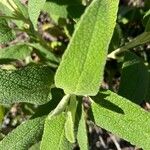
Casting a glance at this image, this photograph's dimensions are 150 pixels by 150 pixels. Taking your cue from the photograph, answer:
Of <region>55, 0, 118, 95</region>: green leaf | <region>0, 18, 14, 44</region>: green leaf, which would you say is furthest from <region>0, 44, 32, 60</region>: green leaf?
<region>55, 0, 118, 95</region>: green leaf

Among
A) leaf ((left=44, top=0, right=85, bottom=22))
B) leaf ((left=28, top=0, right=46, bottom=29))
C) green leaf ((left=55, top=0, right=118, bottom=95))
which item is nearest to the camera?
green leaf ((left=55, top=0, right=118, bottom=95))

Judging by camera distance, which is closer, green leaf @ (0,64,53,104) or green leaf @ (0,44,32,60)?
green leaf @ (0,64,53,104)

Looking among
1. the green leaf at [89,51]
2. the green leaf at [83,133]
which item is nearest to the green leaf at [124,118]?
the green leaf at [83,133]

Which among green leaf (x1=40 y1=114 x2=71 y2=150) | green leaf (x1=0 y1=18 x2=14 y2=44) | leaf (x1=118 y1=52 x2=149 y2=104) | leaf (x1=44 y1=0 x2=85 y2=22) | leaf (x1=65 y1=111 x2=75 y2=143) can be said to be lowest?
leaf (x1=118 y1=52 x2=149 y2=104)

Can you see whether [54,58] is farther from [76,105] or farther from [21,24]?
[76,105]

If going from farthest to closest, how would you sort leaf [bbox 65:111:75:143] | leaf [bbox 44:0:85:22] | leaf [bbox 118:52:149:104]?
leaf [bbox 44:0:85:22] → leaf [bbox 118:52:149:104] → leaf [bbox 65:111:75:143]

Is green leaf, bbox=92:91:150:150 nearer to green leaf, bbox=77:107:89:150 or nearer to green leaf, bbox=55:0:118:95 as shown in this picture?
green leaf, bbox=77:107:89:150

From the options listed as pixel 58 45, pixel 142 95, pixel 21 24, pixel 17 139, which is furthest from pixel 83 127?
pixel 58 45

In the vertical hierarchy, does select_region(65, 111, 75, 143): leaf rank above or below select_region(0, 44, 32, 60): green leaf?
below
